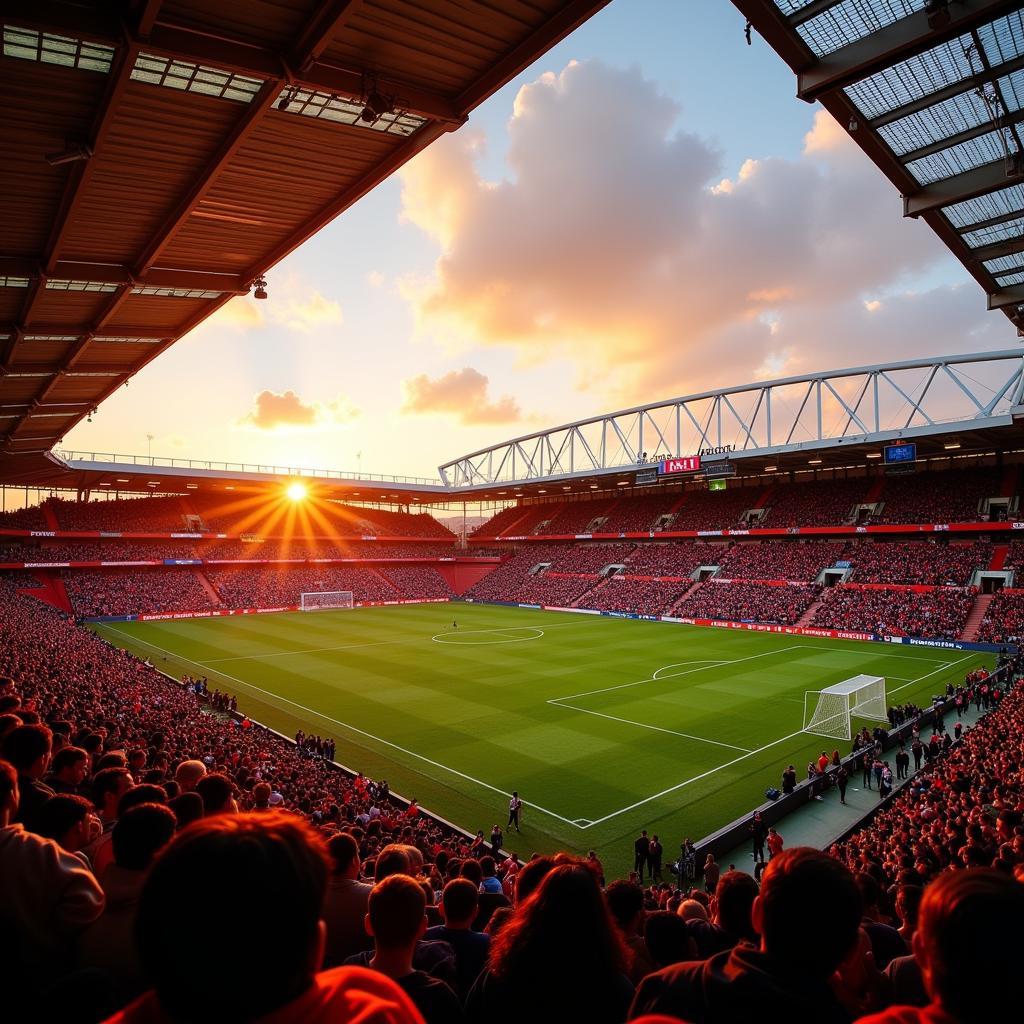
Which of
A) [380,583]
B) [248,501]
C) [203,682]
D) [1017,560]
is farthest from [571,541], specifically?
[203,682]

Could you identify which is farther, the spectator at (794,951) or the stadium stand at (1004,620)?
the stadium stand at (1004,620)

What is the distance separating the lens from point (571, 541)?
249ft

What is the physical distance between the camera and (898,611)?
41969 millimetres

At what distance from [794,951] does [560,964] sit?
31.9 inches

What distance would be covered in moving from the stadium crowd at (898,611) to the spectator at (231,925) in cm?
4525

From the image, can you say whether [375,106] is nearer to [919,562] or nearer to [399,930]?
[399,930]

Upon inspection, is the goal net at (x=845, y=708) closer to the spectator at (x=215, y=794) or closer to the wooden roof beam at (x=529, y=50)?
the wooden roof beam at (x=529, y=50)

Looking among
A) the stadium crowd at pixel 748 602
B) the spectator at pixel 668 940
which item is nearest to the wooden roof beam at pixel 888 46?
the spectator at pixel 668 940

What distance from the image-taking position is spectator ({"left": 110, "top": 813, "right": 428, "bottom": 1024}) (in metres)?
1.44

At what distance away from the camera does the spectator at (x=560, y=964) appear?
2.33 metres

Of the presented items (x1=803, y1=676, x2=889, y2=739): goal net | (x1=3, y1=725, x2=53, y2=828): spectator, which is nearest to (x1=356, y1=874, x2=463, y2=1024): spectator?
(x1=3, y1=725, x2=53, y2=828): spectator

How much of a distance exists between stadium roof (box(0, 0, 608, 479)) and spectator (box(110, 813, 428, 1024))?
7882 millimetres

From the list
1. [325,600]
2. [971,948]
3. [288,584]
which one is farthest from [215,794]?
[288,584]

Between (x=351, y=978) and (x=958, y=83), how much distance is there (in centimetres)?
1057
